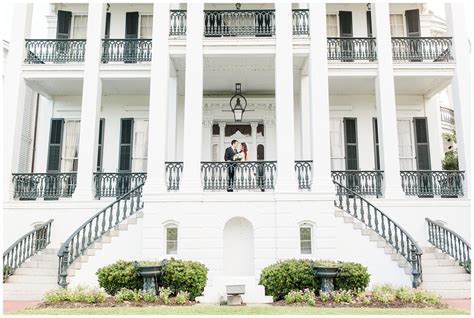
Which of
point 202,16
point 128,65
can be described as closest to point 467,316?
point 202,16

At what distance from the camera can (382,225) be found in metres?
11.6

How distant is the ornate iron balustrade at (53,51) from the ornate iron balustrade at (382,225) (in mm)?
10538

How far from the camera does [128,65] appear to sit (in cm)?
1434

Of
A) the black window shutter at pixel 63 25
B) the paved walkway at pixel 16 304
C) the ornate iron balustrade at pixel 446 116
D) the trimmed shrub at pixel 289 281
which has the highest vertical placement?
the black window shutter at pixel 63 25

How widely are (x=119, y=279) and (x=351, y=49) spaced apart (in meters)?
11.4

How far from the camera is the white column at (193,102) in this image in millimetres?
12125

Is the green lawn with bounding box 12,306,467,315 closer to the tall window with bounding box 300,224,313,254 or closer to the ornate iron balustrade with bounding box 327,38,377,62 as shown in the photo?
the tall window with bounding box 300,224,313,254

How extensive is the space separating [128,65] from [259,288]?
924cm

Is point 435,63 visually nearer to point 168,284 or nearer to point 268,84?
point 268,84

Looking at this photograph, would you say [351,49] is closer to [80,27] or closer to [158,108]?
[158,108]

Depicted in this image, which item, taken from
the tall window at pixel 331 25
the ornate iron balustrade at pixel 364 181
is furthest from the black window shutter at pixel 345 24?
the ornate iron balustrade at pixel 364 181

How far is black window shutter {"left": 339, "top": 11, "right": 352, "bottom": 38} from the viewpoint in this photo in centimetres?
1645

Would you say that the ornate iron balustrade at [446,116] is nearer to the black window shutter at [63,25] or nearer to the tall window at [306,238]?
the tall window at [306,238]

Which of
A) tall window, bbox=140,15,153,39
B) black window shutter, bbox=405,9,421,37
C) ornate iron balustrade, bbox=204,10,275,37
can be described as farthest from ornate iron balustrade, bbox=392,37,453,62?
tall window, bbox=140,15,153,39
